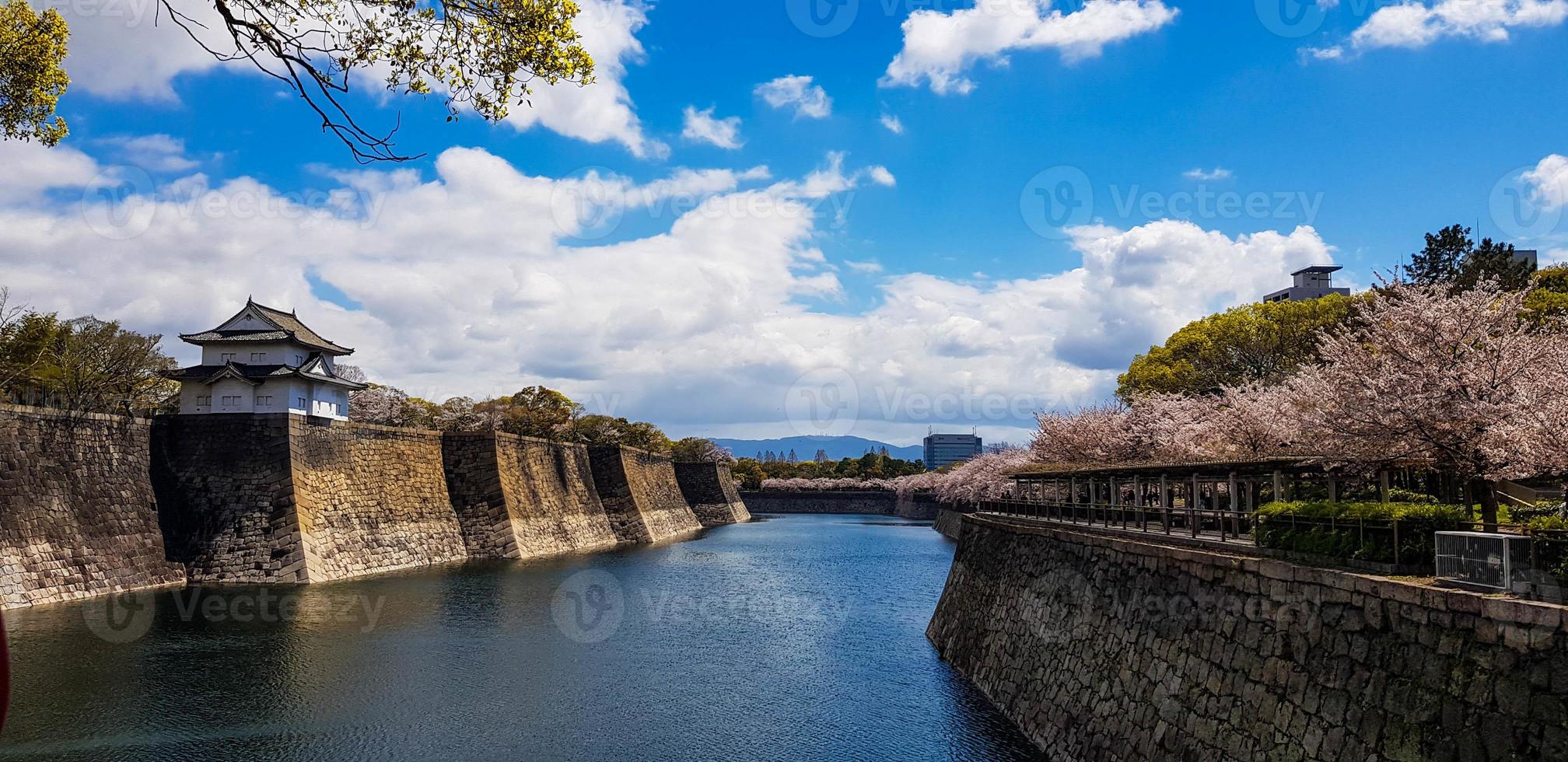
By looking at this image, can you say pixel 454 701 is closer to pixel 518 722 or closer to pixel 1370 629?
pixel 518 722

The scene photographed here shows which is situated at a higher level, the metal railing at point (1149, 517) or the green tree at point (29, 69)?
the green tree at point (29, 69)

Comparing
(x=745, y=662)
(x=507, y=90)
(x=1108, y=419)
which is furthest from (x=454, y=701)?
(x=1108, y=419)

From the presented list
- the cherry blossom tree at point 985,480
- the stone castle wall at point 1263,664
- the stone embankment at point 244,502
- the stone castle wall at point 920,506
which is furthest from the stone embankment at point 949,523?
the stone castle wall at point 1263,664

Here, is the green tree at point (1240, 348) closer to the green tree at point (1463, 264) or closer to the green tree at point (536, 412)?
the green tree at point (1463, 264)

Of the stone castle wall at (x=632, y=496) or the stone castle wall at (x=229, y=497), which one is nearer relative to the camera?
the stone castle wall at (x=229, y=497)

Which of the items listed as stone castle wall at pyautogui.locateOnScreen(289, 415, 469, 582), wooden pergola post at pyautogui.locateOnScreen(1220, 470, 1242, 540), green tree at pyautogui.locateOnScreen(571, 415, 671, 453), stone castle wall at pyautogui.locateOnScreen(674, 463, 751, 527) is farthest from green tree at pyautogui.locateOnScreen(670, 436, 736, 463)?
wooden pergola post at pyautogui.locateOnScreen(1220, 470, 1242, 540)

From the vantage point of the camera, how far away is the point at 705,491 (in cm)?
10144

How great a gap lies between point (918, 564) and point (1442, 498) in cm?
3250

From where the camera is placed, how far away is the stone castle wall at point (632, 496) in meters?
71.1

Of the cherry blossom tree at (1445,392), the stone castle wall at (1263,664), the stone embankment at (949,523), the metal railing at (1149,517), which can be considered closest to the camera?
the stone castle wall at (1263,664)

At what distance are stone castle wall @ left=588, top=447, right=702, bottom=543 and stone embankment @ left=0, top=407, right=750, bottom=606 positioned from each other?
38.7 feet

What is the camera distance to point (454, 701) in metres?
21.5

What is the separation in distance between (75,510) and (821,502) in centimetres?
10510

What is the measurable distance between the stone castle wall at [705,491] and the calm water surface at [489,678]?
2335 inches
